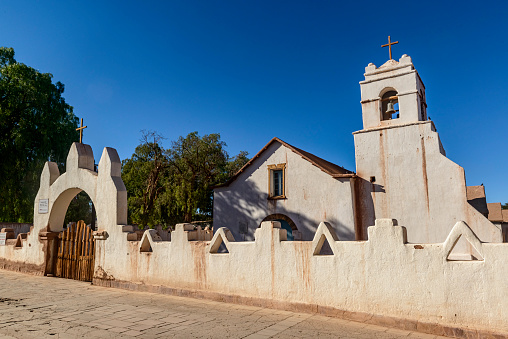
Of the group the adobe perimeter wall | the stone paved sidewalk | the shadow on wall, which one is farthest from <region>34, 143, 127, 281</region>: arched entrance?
the shadow on wall

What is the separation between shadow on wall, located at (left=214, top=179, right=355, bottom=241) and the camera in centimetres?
1573

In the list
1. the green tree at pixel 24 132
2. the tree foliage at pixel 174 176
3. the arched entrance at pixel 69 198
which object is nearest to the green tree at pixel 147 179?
the tree foliage at pixel 174 176

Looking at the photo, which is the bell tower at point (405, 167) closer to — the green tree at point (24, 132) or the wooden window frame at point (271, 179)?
the wooden window frame at point (271, 179)

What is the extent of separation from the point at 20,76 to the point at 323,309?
79.3 feet

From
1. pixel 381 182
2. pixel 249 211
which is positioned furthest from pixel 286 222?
pixel 381 182

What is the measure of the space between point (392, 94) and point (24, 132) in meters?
21.3

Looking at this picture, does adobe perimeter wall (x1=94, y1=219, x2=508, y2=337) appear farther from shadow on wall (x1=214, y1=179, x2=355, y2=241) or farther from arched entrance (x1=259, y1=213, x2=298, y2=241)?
shadow on wall (x1=214, y1=179, x2=355, y2=241)

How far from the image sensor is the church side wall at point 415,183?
12.9 meters

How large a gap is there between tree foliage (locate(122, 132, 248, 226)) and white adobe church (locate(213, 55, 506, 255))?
22.0 ft

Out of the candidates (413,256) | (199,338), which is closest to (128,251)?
(199,338)

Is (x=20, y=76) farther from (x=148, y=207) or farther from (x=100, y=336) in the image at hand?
(x=100, y=336)

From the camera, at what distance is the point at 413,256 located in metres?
5.42

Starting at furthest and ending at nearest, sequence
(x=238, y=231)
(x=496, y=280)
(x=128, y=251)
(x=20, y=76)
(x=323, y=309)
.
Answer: (x=20, y=76), (x=238, y=231), (x=128, y=251), (x=323, y=309), (x=496, y=280)

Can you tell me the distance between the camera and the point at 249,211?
56.1 feet
